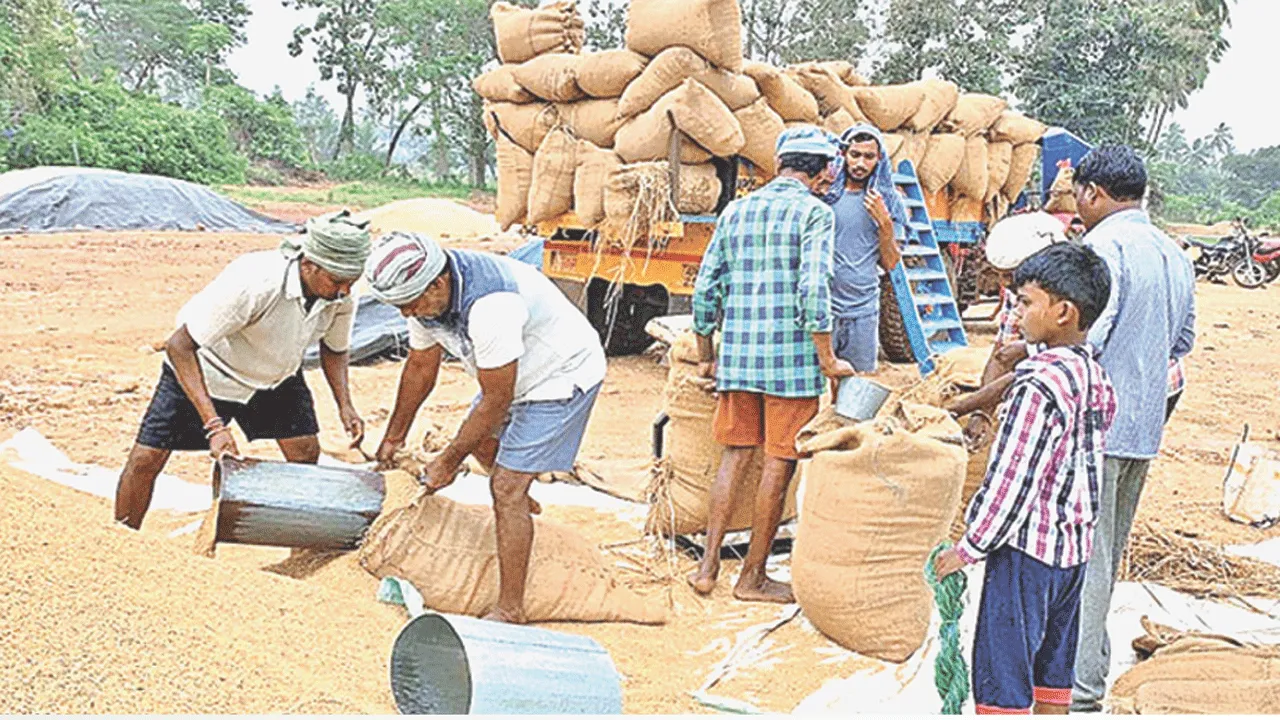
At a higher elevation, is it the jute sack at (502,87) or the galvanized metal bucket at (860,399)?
the jute sack at (502,87)

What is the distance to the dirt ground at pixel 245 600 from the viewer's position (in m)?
2.01

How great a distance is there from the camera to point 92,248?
14.2 m

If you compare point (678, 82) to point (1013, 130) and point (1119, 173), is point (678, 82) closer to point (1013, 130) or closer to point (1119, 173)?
point (1119, 173)

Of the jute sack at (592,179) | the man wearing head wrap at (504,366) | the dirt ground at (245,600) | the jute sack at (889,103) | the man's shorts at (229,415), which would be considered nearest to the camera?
the dirt ground at (245,600)

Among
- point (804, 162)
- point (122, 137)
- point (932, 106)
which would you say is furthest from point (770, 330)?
point (122, 137)

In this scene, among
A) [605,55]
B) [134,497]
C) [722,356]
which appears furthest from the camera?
[605,55]

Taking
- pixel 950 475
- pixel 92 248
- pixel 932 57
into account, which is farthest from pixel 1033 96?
pixel 950 475

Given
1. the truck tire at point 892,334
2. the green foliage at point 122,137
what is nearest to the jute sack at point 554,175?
the truck tire at point 892,334

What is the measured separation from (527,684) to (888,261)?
294cm

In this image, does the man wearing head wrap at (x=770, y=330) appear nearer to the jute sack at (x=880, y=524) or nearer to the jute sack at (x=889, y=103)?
the jute sack at (x=880, y=524)

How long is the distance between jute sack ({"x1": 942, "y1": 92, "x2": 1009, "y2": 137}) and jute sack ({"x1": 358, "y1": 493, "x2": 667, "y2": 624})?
20.3 feet

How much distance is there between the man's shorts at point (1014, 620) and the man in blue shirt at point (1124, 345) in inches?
16.5

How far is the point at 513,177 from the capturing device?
296 inches

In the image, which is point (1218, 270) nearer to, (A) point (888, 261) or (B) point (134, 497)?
(A) point (888, 261)
